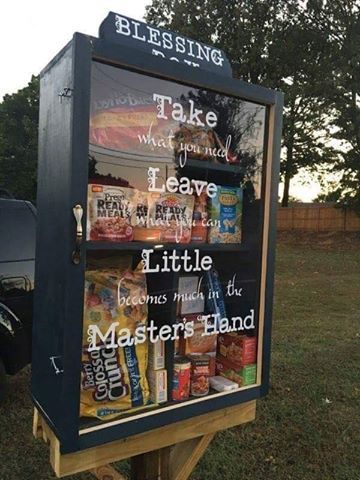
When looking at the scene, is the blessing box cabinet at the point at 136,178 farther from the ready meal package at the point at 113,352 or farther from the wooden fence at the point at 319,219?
the wooden fence at the point at 319,219

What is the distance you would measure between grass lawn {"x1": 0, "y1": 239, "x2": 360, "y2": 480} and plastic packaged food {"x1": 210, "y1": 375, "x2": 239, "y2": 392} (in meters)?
1.13

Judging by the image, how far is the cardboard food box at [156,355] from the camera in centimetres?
187

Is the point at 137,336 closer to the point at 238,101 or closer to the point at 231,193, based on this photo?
the point at 231,193

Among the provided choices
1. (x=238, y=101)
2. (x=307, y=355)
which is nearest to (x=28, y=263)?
(x=238, y=101)

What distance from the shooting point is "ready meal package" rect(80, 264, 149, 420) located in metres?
1.70

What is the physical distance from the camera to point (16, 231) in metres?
3.83

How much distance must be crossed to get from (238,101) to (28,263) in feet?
8.27

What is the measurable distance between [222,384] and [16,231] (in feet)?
8.19

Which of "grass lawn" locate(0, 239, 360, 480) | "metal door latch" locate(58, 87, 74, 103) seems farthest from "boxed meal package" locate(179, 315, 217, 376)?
"grass lawn" locate(0, 239, 360, 480)

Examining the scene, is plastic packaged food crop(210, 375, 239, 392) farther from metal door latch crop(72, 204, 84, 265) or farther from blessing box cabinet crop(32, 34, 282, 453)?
metal door latch crop(72, 204, 84, 265)

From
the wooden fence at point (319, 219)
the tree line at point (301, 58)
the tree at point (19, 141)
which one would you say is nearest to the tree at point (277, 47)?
the tree line at point (301, 58)

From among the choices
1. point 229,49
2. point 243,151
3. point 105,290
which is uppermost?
point 229,49

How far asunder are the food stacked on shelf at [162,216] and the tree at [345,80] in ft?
60.6

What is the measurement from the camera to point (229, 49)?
70.3 ft
